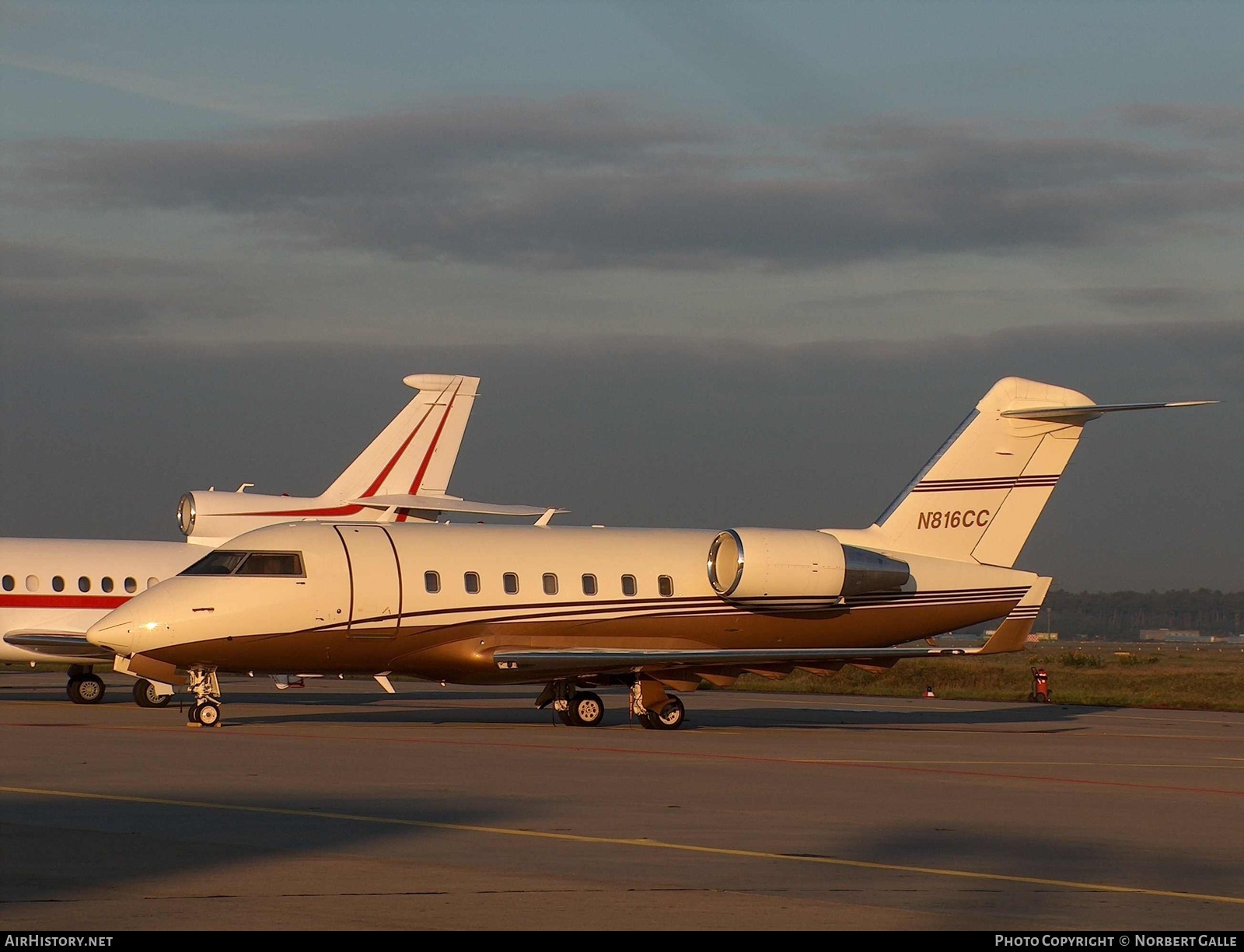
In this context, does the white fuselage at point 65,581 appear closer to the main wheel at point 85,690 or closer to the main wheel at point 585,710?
the main wheel at point 85,690

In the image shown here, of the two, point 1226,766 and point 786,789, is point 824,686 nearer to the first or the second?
point 1226,766

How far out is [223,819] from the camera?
1301 centimetres

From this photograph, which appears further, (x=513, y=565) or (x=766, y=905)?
(x=513, y=565)

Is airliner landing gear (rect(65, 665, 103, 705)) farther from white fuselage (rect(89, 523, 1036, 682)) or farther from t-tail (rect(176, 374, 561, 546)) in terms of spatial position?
white fuselage (rect(89, 523, 1036, 682))

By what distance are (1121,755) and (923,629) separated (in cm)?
615

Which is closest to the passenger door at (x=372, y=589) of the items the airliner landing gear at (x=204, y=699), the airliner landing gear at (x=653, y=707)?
the airliner landing gear at (x=204, y=699)

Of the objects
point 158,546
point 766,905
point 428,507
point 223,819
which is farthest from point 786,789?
point 158,546

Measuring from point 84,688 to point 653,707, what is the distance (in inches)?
559

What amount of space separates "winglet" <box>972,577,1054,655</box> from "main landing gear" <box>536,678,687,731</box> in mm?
5073

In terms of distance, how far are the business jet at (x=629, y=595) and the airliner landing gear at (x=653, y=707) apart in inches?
1.3

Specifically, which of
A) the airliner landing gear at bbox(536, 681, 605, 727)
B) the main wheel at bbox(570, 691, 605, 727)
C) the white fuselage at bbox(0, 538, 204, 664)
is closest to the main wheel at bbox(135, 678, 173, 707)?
the white fuselage at bbox(0, 538, 204, 664)

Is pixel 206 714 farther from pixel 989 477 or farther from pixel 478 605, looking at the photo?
pixel 989 477

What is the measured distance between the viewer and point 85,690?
34.0 meters

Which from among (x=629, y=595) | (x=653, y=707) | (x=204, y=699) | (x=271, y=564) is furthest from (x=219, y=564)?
(x=653, y=707)
